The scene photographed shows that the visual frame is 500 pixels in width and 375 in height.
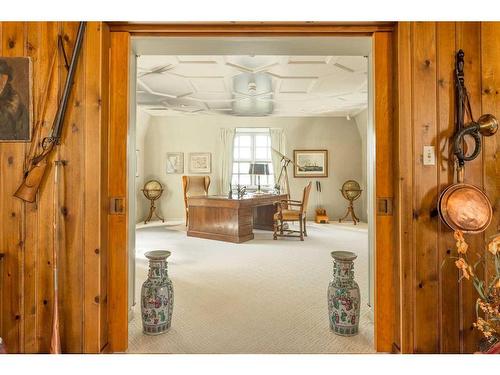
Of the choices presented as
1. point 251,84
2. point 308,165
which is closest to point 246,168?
point 308,165

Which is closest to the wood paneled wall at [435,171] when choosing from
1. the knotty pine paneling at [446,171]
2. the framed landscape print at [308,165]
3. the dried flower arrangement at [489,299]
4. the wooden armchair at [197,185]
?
the knotty pine paneling at [446,171]

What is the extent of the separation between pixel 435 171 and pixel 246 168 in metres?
6.38

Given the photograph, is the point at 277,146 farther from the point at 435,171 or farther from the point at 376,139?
the point at 435,171

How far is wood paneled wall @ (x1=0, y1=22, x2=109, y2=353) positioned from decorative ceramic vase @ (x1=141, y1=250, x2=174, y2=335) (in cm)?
42

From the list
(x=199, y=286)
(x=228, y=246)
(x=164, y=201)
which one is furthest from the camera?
(x=164, y=201)

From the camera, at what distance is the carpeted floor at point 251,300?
1.95 meters

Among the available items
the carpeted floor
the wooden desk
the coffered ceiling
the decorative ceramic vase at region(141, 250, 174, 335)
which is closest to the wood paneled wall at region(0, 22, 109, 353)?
the decorative ceramic vase at region(141, 250, 174, 335)

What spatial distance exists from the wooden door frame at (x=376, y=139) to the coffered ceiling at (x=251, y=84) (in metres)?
1.97

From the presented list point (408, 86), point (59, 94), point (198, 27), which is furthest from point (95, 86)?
point (408, 86)

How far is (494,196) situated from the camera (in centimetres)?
168

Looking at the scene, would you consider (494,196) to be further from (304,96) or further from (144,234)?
(144,234)

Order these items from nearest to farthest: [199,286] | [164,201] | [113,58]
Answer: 1. [113,58]
2. [199,286]
3. [164,201]

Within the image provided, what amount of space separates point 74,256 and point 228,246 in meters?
3.12

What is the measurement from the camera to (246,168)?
7938 mm
